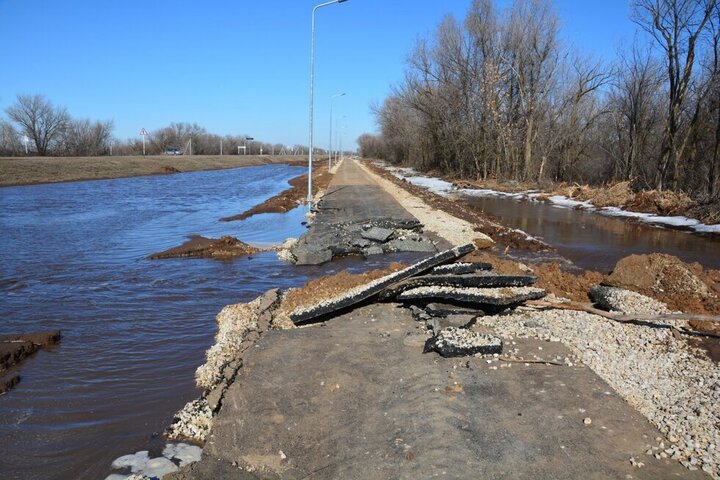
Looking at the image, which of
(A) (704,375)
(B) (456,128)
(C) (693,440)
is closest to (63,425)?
(C) (693,440)

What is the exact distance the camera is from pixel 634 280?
8828 mm

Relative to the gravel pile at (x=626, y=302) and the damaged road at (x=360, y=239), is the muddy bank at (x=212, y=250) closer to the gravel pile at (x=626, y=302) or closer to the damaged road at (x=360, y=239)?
the damaged road at (x=360, y=239)

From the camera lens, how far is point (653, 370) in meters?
5.70

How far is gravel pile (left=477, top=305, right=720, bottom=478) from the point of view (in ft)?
13.8

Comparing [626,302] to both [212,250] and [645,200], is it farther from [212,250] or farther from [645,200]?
[645,200]

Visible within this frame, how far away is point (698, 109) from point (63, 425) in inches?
1113

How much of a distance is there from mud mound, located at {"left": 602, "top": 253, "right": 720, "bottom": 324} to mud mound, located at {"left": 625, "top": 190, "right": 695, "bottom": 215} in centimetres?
1451

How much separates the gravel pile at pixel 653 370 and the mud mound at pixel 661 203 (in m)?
17.3

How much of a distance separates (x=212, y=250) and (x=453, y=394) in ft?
32.8

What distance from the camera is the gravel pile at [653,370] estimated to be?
4.20 m

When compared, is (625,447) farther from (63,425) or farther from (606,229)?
(606,229)

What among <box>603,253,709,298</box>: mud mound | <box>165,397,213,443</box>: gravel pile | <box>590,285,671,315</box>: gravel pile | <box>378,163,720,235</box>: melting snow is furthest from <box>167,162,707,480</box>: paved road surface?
<box>378,163,720,235</box>: melting snow

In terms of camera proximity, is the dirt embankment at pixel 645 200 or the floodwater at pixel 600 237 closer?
the floodwater at pixel 600 237

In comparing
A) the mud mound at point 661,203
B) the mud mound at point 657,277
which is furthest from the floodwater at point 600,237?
the mud mound at point 657,277
